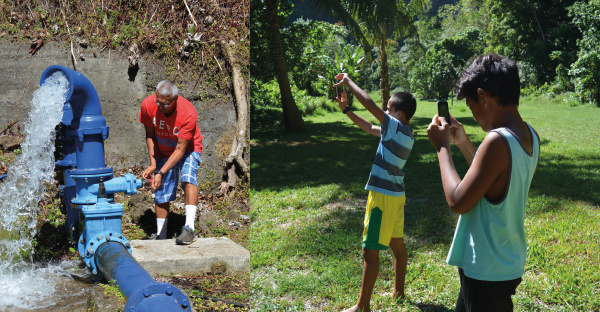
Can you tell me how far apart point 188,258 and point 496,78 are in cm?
272

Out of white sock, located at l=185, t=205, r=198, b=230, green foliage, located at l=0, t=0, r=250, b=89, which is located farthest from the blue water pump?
green foliage, located at l=0, t=0, r=250, b=89

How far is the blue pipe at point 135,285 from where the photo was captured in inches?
81.0

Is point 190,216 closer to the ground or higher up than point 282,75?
closer to the ground

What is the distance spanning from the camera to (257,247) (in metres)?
4.27

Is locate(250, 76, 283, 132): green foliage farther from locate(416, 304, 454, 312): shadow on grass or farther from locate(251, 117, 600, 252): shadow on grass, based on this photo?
locate(416, 304, 454, 312): shadow on grass

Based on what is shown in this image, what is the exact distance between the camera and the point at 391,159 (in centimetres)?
289

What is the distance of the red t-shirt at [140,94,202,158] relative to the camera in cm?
409

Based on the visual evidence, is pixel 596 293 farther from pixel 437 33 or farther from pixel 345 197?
pixel 437 33

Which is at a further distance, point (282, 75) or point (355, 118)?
point (282, 75)

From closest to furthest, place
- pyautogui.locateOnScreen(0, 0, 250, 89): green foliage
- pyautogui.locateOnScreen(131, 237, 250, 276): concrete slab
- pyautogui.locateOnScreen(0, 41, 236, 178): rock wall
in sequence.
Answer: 1. pyautogui.locateOnScreen(131, 237, 250, 276): concrete slab
2. pyautogui.locateOnScreen(0, 41, 236, 178): rock wall
3. pyautogui.locateOnScreen(0, 0, 250, 89): green foliage

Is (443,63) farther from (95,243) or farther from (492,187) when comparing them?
(492,187)

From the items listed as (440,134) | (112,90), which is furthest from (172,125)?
(440,134)

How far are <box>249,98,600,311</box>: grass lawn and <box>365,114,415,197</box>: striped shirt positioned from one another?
0.78 meters

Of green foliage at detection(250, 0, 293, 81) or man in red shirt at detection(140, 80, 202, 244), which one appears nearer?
man in red shirt at detection(140, 80, 202, 244)
